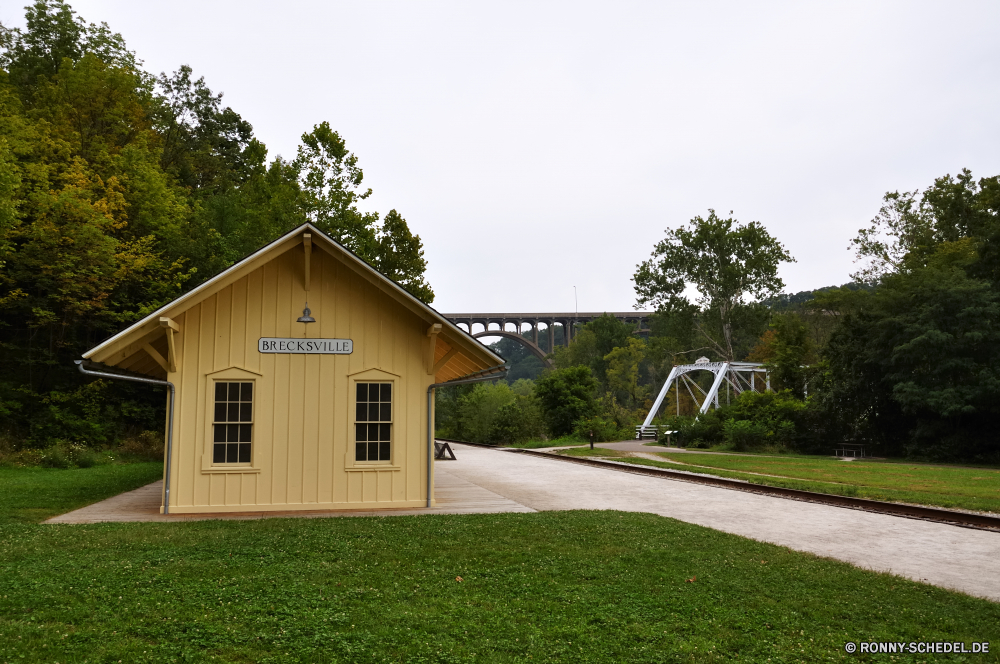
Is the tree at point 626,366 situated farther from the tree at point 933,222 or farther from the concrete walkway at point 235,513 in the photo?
the concrete walkway at point 235,513

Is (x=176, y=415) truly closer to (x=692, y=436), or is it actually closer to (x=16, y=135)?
(x=16, y=135)

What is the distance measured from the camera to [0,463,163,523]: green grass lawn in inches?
424

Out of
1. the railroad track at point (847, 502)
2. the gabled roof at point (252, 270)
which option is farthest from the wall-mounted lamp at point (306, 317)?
the railroad track at point (847, 502)

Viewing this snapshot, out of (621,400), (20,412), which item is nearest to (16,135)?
(20,412)

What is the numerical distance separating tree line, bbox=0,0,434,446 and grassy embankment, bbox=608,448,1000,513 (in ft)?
49.8

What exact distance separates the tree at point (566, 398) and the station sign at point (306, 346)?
29705 millimetres

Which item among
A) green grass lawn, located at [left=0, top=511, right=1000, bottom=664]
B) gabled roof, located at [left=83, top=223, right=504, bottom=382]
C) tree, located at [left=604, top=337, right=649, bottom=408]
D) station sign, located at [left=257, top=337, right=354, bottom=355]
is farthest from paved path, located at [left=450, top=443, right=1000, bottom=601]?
tree, located at [left=604, top=337, right=649, bottom=408]

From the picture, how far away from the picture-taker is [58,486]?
1409 centimetres

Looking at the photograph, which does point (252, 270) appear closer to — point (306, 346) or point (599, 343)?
point (306, 346)

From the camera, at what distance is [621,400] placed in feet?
253

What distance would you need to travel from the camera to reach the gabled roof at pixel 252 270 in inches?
404

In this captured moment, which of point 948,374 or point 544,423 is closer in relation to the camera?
point 948,374

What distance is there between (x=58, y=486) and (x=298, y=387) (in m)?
6.71

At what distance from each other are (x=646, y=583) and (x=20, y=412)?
22876mm
